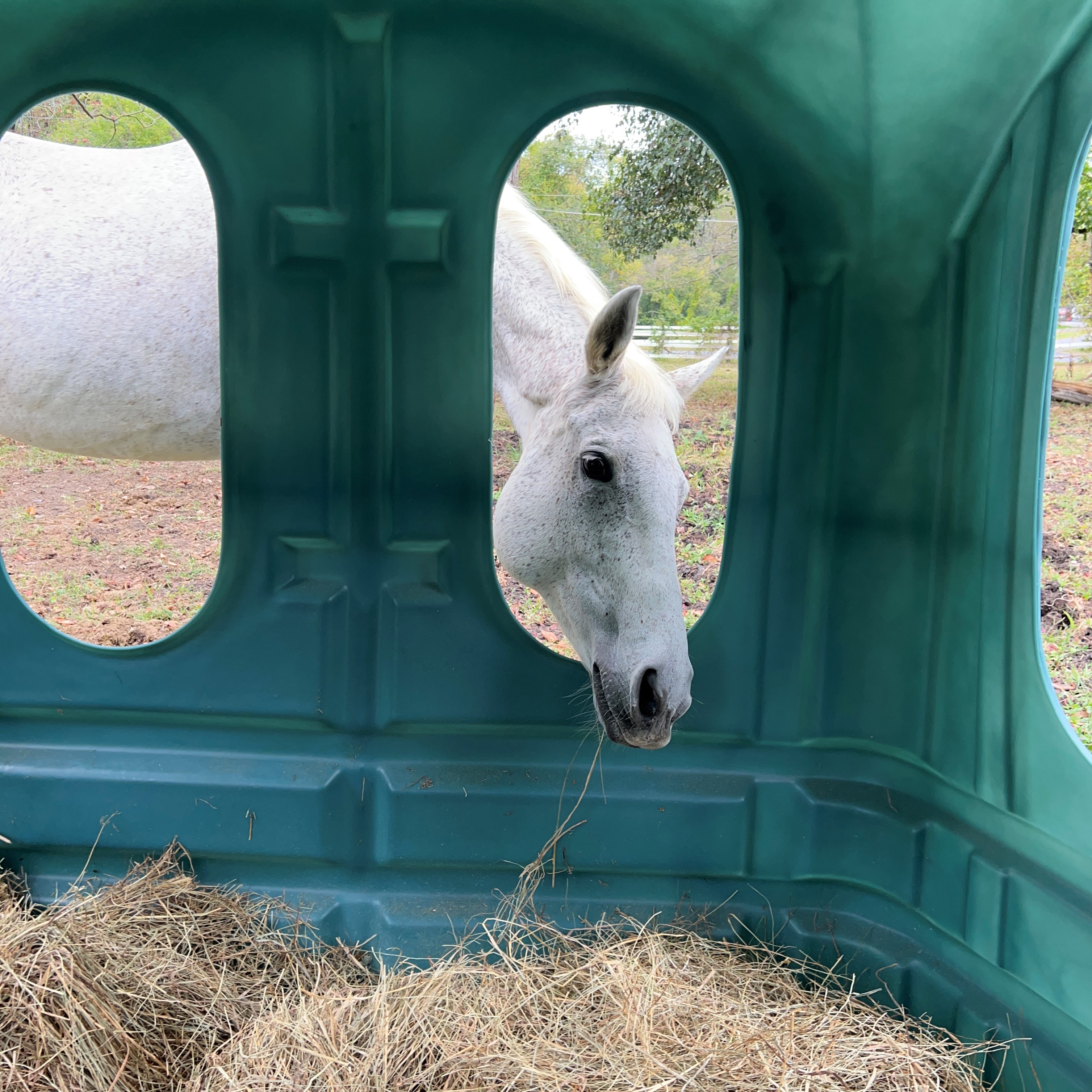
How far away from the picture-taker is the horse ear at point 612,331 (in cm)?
142

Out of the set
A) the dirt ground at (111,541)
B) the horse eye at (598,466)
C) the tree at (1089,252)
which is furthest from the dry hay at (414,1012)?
the tree at (1089,252)

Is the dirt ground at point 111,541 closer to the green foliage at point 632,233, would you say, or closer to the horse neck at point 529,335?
the horse neck at point 529,335

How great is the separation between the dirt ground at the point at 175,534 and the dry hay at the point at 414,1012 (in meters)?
1.60

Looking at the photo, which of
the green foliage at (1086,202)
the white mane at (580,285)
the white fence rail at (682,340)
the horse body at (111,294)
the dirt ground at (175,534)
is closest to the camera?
the white mane at (580,285)

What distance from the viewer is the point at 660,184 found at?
361cm

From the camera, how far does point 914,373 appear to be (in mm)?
1562

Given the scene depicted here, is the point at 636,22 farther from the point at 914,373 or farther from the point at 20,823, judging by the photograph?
the point at 20,823

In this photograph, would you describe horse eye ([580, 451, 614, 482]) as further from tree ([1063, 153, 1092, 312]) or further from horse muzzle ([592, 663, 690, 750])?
tree ([1063, 153, 1092, 312])

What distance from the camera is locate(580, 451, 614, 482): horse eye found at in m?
1.51

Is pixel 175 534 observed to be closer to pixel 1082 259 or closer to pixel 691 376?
pixel 691 376

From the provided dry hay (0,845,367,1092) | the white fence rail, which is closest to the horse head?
dry hay (0,845,367,1092)

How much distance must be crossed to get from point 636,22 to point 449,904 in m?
1.65

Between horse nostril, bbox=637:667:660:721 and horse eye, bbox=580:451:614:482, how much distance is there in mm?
345

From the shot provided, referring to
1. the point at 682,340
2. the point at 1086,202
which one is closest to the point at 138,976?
the point at 682,340
